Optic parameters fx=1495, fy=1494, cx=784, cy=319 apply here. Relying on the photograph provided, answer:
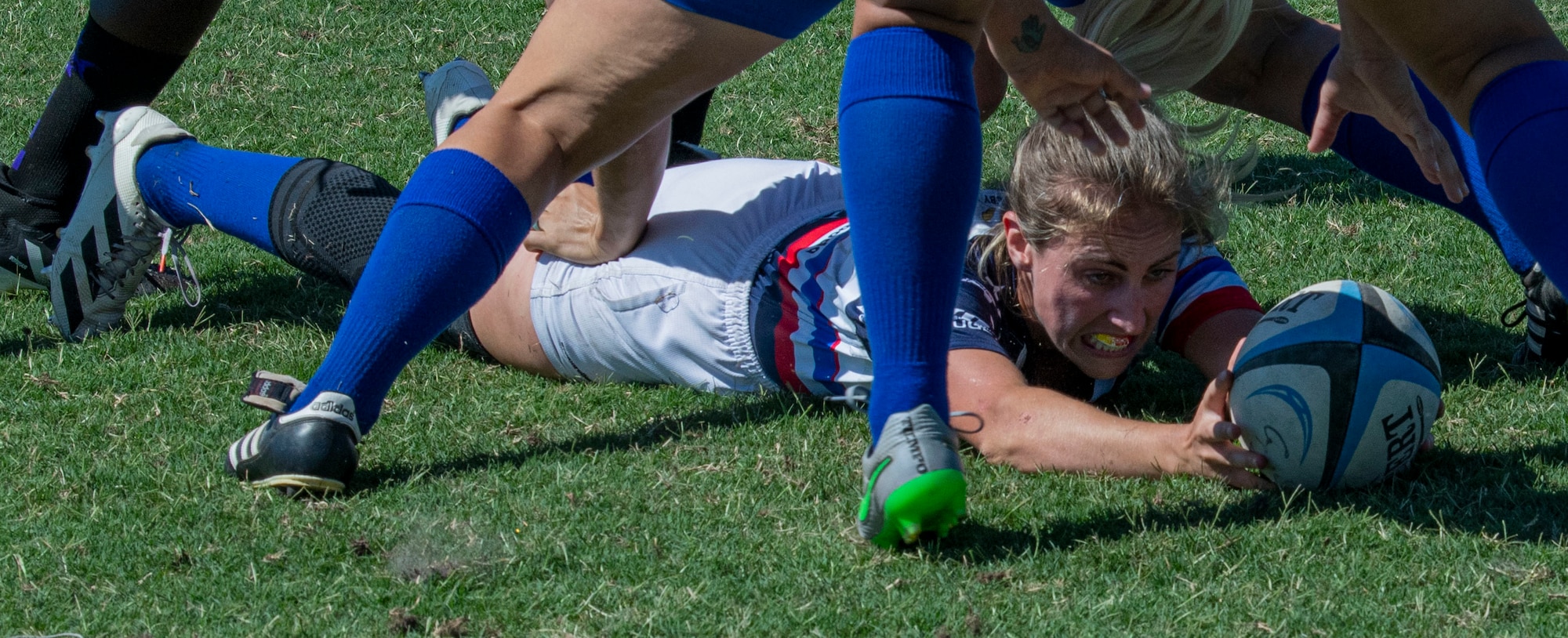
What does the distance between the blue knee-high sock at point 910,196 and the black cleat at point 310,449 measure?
3.24 feet

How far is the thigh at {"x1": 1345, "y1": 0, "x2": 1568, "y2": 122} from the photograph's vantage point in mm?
2277

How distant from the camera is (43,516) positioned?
2686mm

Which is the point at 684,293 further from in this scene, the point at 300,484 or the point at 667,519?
Answer: the point at 300,484

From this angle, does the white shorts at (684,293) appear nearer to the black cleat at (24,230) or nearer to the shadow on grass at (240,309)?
the shadow on grass at (240,309)

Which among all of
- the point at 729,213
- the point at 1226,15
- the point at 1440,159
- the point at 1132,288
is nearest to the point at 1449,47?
the point at 1440,159

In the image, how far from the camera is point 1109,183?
2.96 metres

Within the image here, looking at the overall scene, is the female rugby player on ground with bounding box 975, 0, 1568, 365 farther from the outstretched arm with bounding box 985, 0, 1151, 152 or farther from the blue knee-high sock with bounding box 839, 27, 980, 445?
the blue knee-high sock with bounding box 839, 27, 980, 445

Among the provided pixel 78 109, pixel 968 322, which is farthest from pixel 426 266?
pixel 78 109

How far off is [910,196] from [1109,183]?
2.71 feet

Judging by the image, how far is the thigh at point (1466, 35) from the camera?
228 cm

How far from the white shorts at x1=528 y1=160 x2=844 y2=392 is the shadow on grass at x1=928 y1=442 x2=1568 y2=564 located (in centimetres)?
100

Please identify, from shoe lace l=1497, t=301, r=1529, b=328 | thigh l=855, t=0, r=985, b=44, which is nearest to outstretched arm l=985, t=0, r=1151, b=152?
thigh l=855, t=0, r=985, b=44

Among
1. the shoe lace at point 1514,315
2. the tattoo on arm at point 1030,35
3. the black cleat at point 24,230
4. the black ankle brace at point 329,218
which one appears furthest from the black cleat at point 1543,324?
the black cleat at point 24,230

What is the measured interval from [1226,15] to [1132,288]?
83 centimetres
